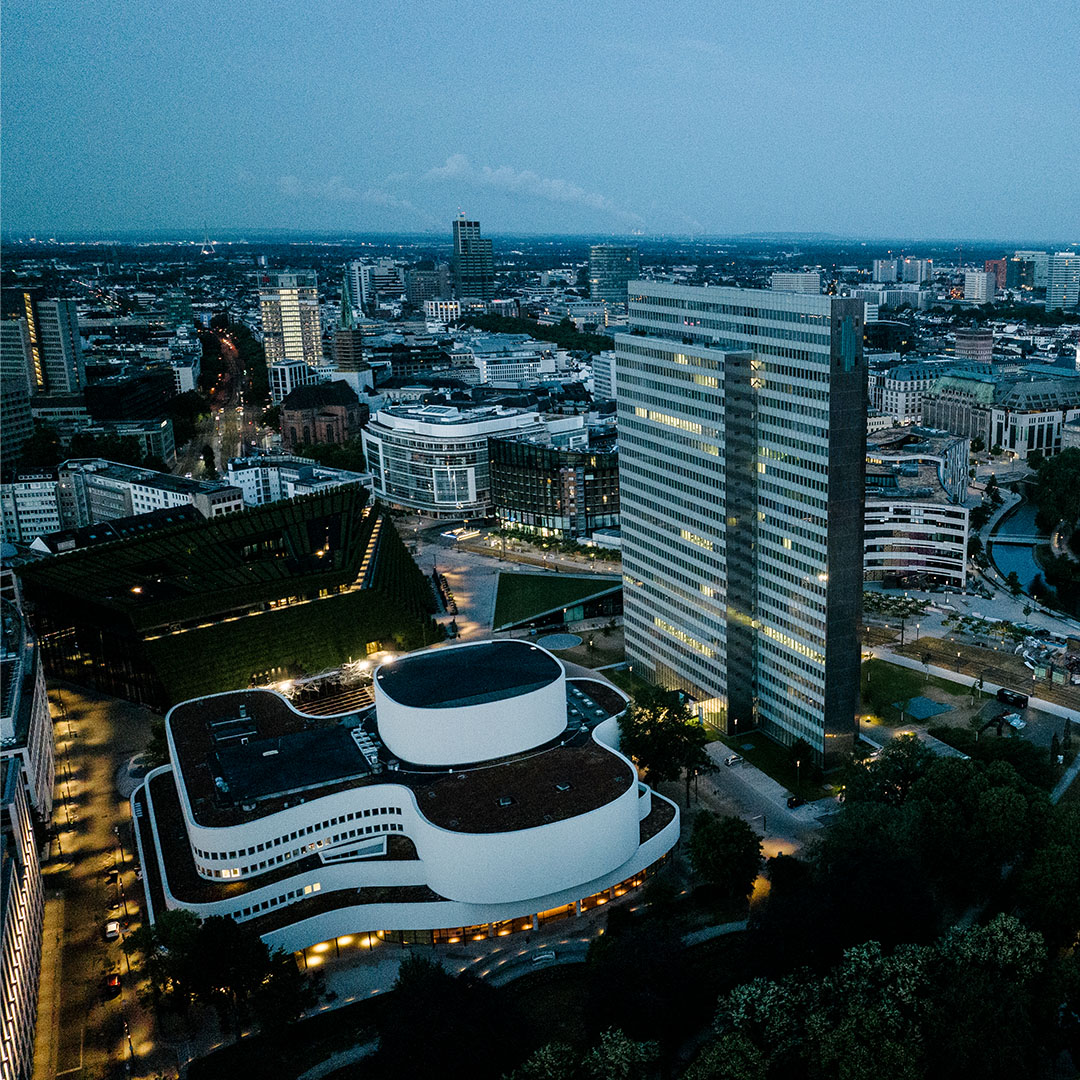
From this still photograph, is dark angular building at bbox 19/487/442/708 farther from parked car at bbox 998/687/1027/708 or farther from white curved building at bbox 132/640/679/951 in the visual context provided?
parked car at bbox 998/687/1027/708

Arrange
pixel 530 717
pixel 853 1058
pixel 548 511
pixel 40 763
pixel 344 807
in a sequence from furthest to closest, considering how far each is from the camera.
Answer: pixel 548 511 → pixel 40 763 → pixel 530 717 → pixel 344 807 → pixel 853 1058

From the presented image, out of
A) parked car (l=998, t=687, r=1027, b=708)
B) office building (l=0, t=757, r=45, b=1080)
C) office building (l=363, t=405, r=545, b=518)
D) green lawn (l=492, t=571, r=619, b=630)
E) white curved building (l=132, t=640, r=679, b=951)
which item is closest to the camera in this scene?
office building (l=0, t=757, r=45, b=1080)

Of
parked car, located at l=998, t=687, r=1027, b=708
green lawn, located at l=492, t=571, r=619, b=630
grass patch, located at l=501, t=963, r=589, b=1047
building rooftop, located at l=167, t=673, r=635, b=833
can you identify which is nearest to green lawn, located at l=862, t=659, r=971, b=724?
parked car, located at l=998, t=687, r=1027, b=708

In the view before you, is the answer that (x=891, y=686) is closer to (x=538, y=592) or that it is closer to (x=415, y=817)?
(x=538, y=592)

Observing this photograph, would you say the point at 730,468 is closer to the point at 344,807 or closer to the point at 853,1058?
the point at 344,807

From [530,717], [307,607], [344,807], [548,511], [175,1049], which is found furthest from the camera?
[548,511]

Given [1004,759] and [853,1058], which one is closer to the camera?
[853,1058]

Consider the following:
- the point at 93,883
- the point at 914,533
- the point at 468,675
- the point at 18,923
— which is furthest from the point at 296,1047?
the point at 914,533

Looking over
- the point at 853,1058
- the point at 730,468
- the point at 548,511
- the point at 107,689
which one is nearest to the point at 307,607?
the point at 107,689
